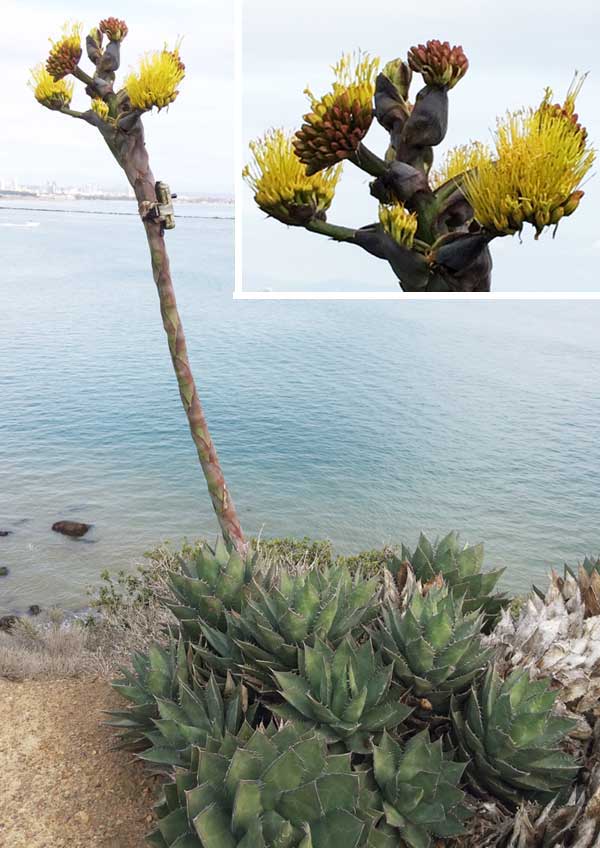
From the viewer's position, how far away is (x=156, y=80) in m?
4.72

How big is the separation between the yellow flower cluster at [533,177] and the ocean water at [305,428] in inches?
325

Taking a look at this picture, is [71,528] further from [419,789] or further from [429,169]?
[429,169]

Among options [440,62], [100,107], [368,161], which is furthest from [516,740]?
[100,107]

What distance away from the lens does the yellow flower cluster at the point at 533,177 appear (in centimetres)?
177

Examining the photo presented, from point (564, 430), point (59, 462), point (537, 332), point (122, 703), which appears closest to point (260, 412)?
point (59, 462)

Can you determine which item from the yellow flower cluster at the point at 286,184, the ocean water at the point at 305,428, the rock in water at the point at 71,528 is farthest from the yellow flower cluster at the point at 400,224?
the rock in water at the point at 71,528

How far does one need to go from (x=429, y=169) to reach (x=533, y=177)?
36 cm

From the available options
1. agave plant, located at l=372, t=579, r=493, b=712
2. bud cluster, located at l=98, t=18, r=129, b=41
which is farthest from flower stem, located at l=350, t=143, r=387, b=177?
bud cluster, located at l=98, t=18, r=129, b=41

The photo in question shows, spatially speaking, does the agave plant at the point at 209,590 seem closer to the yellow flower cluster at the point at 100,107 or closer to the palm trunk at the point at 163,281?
the palm trunk at the point at 163,281

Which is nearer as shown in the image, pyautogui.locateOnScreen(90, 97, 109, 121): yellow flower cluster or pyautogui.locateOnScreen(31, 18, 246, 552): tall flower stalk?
pyautogui.locateOnScreen(31, 18, 246, 552): tall flower stalk

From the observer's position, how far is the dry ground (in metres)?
2.68

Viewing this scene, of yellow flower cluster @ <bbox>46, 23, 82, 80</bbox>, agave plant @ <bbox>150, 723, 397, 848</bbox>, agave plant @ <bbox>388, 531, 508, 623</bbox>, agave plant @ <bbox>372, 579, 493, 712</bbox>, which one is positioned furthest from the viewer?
yellow flower cluster @ <bbox>46, 23, 82, 80</bbox>

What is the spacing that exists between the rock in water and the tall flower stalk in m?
6.75

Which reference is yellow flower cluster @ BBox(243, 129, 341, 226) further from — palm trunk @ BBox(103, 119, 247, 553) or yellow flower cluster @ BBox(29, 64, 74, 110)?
yellow flower cluster @ BBox(29, 64, 74, 110)
